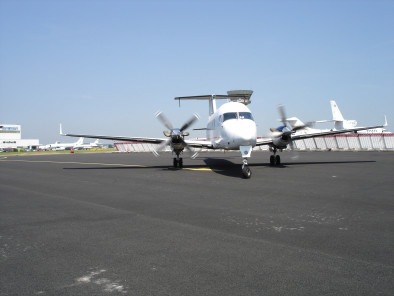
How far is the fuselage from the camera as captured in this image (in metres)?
16.2

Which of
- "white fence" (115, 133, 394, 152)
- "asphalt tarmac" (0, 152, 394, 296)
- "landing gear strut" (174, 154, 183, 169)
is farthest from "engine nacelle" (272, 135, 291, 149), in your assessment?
"white fence" (115, 133, 394, 152)

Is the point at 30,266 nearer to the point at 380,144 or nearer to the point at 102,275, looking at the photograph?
the point at 102,275

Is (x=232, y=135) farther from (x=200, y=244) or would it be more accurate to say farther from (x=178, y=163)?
(x=200, y=244)

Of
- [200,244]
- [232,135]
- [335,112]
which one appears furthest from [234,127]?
[335,112]

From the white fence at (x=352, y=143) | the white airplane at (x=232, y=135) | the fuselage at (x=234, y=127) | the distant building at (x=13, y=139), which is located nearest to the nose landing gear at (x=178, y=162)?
the white airplane at (x=232, y=135)

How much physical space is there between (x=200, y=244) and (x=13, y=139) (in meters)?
175

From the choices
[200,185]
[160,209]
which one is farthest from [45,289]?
[200,185]

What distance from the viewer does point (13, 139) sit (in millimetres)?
153625

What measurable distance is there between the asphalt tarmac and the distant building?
162 meters

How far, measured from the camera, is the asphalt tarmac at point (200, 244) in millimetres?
3896

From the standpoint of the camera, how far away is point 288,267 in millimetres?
4379

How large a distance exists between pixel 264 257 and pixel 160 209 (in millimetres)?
4405

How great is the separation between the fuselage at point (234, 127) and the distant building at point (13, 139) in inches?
6236

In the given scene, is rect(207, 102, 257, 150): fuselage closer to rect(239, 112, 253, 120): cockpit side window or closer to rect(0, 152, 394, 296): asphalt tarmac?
rect(239, 112, 253, 120): cockpit side window
